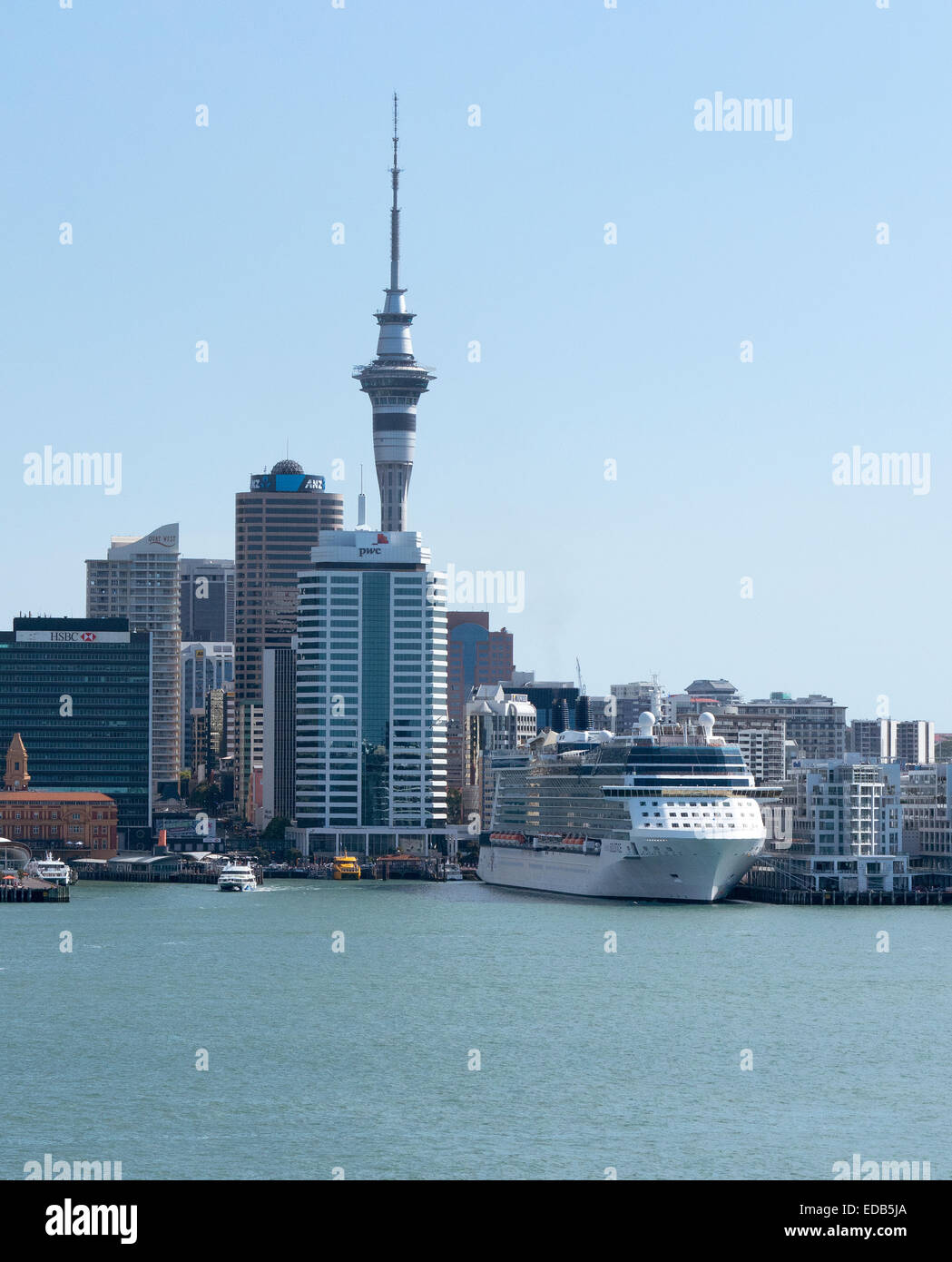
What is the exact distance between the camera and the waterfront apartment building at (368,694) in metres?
156

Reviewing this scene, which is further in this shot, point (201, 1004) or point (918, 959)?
point (918, 959)

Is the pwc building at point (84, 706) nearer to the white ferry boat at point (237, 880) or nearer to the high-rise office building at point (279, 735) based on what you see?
the high-rise office building at point (279, 735)

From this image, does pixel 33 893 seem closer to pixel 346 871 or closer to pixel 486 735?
pixel 346 871

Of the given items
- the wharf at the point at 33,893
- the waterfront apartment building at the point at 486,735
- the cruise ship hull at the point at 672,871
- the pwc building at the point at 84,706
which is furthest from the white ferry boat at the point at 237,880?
the waterfront apartment building at the point at 486,735

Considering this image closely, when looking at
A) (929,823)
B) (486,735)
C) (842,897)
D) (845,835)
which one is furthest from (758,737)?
(842,897)

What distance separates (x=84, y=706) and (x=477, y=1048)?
113 meters

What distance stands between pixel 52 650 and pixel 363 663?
2380 centimetres

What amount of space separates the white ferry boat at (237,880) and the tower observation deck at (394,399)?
72.8m

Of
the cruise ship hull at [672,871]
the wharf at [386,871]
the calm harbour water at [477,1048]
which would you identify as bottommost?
the wharf at [386,871]

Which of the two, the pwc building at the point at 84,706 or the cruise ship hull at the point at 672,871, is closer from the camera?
the cruise ship hull at the point at 672,871

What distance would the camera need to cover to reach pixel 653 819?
332ft
